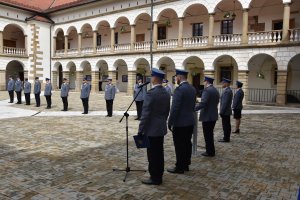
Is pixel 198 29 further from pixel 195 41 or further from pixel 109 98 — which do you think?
pixel 109 98

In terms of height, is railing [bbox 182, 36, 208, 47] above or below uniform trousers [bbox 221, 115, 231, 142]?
above

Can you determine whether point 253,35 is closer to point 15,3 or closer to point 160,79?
point 160,79

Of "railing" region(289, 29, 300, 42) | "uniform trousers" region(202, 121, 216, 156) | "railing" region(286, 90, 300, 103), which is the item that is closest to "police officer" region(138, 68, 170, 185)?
"uniform trousers" region(202, 121, 216, 156)

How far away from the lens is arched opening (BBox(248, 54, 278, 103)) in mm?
23422

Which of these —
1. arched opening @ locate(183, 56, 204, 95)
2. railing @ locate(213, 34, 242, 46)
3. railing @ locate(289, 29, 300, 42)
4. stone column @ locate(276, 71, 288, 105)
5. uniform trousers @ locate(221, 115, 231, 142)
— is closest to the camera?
uniform trousers @ locate(221, 115, 231, 142)

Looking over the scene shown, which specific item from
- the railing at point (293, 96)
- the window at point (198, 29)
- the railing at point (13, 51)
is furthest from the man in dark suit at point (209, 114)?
the railing at point (13, 51)

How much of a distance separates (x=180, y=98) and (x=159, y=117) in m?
0.73

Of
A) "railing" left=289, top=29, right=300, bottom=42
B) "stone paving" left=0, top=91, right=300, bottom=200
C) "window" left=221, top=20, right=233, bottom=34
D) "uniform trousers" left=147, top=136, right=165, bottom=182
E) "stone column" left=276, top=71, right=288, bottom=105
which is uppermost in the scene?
"window" left=221, top=20, right=233, bottom=34

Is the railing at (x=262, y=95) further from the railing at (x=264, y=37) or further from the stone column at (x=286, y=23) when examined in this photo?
the stone column at (x=286, y=23)

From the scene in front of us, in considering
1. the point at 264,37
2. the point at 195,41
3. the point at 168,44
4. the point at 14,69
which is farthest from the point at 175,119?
the point at 14,69

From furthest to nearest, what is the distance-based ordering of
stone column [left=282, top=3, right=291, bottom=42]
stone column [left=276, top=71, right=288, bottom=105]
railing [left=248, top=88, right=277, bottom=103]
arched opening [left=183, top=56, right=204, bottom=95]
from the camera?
arched opening [left=183, top=56, right=204, bottom=95]
railing [left=248, top=88, right=277, bottom=103]
stone column [left=276, top=71, right=288, bottom=105]
stone column [left=282, top=3, right=291, bottom=42]

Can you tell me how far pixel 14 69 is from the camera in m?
36.3

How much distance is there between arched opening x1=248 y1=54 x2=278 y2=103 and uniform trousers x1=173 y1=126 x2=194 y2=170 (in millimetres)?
19599

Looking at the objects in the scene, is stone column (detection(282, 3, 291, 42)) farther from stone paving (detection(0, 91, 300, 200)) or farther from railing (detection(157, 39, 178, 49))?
stone paving (detection(0, 91, 300, 200))
